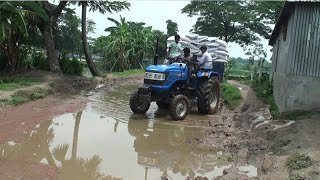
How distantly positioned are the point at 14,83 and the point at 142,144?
7764 millimetres

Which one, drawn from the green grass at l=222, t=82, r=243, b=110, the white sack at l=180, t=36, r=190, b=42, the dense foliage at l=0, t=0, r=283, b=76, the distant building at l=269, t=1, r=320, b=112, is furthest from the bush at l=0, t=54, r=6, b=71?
the distant building at l=269, t=1, r=320, b=112

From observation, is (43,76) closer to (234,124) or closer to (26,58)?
(26,58)

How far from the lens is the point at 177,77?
1056 centimetres

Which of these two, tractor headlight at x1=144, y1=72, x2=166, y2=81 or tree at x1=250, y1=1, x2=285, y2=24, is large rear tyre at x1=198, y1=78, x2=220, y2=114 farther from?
tree at x1=250, y1=1, x2=285, y2=24

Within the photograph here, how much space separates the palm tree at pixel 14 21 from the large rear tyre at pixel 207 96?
285 inches

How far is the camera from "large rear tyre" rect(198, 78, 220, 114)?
11.3 metres

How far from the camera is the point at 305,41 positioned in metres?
10.1

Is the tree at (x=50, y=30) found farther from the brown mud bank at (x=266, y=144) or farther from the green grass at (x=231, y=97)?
the brown mud bank at (x=266, y=144)

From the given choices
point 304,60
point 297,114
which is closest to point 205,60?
point 304,60

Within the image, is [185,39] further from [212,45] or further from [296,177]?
[296,177]

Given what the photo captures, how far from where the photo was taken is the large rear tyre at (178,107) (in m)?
10.3

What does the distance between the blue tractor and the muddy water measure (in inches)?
15.5

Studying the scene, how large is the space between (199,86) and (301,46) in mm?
2981

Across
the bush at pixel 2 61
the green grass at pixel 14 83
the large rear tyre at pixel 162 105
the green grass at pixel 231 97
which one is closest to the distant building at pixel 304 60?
the green grass at pixel 231 97
